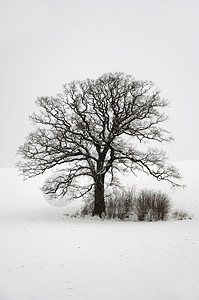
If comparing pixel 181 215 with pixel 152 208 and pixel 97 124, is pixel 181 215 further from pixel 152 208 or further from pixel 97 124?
pixel 97 124

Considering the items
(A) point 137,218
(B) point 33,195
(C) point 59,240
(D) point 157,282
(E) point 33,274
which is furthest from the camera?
(B) point 33,195

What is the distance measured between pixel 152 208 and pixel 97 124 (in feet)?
26.3

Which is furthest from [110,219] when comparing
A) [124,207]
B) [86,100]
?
[86,100]

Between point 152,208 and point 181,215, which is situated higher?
point 152,208

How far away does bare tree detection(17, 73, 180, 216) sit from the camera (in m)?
22.3

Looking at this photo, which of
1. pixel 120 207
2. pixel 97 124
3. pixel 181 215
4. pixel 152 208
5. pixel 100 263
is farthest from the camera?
pixel 120 207

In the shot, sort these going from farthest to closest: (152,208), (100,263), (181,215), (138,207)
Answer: (138,207) → (152,208) → (181,215) → (100,263)

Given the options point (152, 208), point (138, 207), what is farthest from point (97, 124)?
point (152, 208)

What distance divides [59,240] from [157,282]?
262 inches

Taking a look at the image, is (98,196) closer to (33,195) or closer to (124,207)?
(124,207)

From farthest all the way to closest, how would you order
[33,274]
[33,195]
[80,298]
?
[33,195] < [33,274] < [80,298]

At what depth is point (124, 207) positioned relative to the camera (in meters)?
23.2

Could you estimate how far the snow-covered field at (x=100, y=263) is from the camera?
7309mm

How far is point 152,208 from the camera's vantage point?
2225 centimetres
